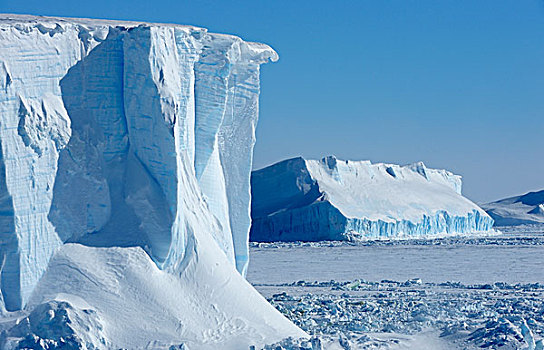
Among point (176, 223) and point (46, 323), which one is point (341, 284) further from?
point (46, 323)

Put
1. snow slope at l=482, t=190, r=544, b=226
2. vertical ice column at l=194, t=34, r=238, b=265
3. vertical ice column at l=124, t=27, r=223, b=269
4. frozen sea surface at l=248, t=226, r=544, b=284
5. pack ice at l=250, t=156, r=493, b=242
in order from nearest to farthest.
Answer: vertical ice column at l=124, t=27, r=223, b=269, vertical ice column at l=194, t=34, r=238, b=265, frozen sea surface at l=248, t=226, r=544, b=284, pack ice at l=250, t=156, r=493, b=242, snow slope at l=482, t=190, r=544, b=226

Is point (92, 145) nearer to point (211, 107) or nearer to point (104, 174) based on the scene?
point (104, 174)

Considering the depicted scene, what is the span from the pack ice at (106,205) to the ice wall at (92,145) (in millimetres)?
10

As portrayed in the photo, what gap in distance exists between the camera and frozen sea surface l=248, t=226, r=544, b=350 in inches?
287

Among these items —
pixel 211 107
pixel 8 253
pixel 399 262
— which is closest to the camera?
pixel 8 253

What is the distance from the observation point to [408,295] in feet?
38.1

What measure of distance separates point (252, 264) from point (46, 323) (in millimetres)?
12495

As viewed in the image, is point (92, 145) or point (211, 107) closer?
point (92, 145)

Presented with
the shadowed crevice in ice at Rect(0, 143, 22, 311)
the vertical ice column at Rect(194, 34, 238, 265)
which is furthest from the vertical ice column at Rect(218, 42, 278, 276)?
the shadowed crevice in ice at Rect(0, 143, 22, 311)

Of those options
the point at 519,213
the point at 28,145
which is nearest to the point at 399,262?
the point at 28,145

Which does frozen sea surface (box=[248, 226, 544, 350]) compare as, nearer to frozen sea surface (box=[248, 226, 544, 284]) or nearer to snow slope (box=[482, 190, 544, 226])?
frozen sea surface (box=[248, 226, 544, 284])

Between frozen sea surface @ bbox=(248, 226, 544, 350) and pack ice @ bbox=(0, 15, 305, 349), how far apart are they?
0.94m

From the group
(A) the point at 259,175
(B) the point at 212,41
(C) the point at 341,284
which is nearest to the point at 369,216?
(A) the point at 259,175

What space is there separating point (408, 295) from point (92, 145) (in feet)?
20.4
